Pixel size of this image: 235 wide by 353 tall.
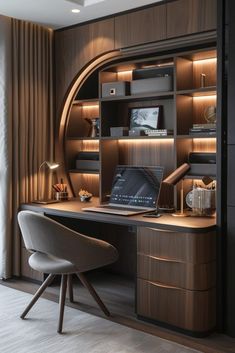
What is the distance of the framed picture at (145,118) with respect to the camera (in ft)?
13.0

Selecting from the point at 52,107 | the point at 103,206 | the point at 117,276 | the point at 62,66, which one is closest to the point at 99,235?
the point at 117,276

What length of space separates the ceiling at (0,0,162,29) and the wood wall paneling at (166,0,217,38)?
0.19 m

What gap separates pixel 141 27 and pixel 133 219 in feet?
5.12

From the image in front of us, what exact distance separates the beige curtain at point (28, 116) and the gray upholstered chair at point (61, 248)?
2.99ft

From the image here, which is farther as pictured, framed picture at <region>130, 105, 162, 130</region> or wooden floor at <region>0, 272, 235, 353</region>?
framed picture at <region>130, 105, 162, 130</region>

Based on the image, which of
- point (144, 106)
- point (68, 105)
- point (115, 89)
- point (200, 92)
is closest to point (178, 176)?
point (200, 92)

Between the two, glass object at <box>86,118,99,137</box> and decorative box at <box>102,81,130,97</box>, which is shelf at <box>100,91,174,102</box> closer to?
decorative box at <box>102,81,130,97</box>

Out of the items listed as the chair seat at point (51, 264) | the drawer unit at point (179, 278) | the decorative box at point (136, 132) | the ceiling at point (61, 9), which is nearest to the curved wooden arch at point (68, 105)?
the ceiling at point (61, 9)

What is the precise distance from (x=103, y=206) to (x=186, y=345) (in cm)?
139

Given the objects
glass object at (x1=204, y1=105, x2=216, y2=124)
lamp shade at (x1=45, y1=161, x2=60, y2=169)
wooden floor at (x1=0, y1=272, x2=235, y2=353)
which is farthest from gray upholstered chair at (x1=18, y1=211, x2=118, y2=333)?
glass object at (x1=204, y1=105, x2=216, y2=124)

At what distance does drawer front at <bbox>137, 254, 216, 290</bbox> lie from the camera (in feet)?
9.74

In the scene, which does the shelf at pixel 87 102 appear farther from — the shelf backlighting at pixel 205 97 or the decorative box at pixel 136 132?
the shelf backlighting at pixel 205 97

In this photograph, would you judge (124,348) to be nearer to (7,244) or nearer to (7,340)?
(7,340)

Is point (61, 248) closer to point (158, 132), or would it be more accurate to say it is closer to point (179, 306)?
point (179, 306)
